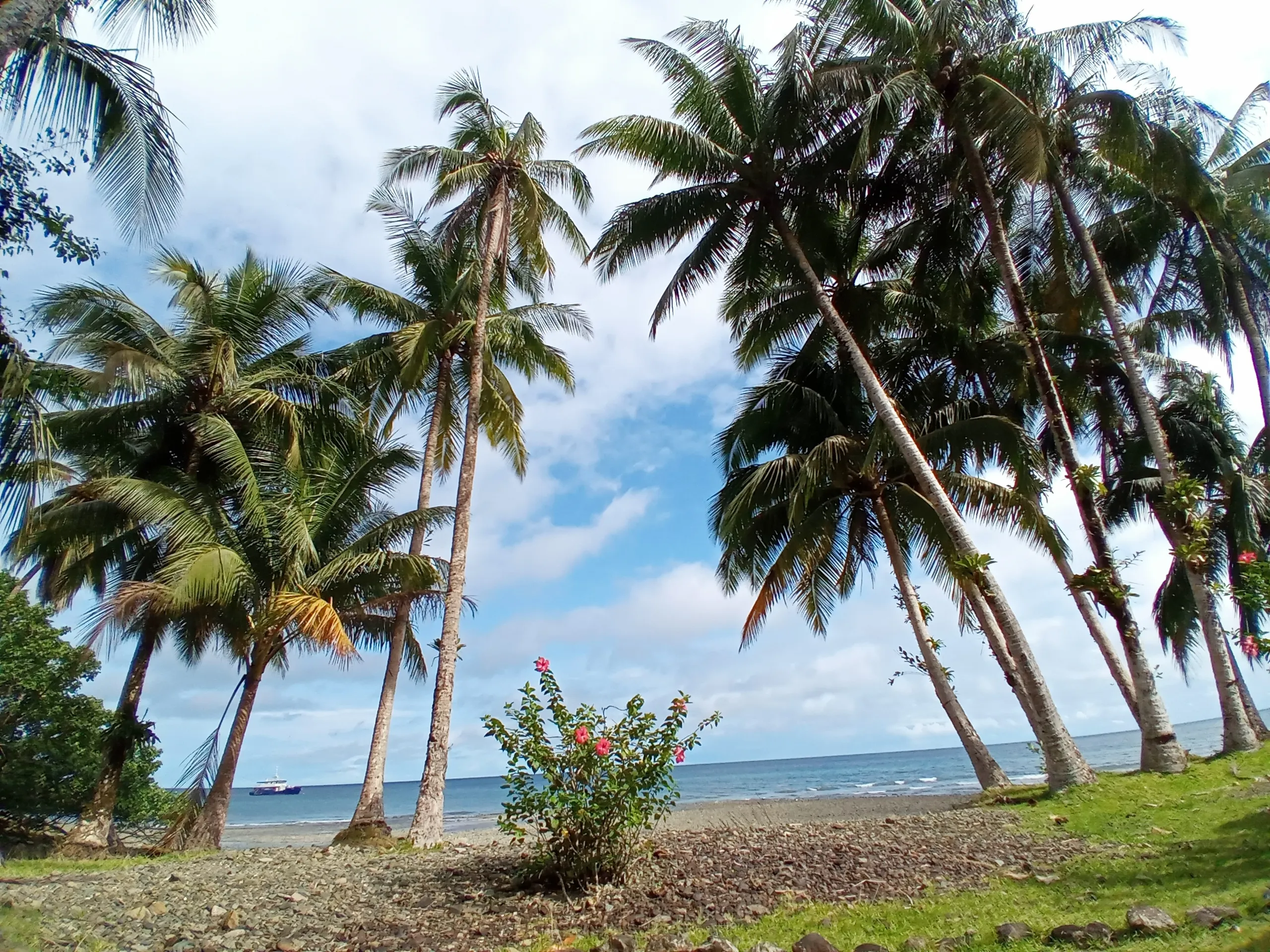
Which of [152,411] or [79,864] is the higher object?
[152,411]

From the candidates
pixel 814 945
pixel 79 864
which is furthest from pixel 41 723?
pixel 814 945

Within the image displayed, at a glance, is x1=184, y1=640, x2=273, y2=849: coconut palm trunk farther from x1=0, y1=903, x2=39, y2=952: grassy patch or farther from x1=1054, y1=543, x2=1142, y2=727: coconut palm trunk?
x1=1054, y1=543, x2=1142, y2=727: coconut palm trunk

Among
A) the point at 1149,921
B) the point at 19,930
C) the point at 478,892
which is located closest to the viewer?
the point at 1149,921

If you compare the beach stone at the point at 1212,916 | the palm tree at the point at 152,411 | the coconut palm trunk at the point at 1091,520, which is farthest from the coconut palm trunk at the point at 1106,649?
the palm tree at the point at 152,411

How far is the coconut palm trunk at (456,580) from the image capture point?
10969 mm

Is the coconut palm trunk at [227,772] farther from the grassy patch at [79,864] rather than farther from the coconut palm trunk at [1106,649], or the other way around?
the coconut palm trunk at [1106,649]

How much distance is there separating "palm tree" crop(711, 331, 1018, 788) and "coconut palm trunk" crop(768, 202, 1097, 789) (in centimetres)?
166

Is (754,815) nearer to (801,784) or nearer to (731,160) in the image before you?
(731,160)

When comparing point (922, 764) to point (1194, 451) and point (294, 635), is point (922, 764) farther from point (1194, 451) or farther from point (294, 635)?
point (294, 635)

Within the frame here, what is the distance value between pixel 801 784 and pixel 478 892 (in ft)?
205

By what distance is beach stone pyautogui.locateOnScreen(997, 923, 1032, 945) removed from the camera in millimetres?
4441

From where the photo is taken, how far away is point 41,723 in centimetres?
1414

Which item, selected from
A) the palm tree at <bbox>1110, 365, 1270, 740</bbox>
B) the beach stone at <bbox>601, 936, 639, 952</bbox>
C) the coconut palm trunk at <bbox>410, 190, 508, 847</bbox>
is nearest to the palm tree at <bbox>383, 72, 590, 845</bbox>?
the coconut palm trunk at <bbox>410, 190, 508, 847</bbox>

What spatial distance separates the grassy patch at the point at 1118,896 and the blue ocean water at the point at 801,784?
17.8 m
